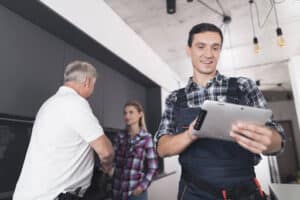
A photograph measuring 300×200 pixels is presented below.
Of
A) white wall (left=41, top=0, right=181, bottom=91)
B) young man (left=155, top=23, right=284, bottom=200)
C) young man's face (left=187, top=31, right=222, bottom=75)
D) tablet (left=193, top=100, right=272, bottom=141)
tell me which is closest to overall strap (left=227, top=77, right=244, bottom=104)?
young man (left=155, top=23, right=284, bottom=200)

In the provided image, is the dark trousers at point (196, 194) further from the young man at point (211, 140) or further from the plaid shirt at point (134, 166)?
the plaid shirt at point (134, 166)

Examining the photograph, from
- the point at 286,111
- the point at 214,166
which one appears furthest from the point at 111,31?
the point at 286,111

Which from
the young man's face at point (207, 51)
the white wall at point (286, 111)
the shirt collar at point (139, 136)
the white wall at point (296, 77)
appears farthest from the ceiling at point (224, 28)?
the white wall at point (286, 111)

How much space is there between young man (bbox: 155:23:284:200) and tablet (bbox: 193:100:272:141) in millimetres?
31

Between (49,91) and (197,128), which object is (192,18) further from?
(197,128)

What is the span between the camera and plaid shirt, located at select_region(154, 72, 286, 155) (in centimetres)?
89

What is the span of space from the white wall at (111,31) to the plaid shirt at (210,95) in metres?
1.09

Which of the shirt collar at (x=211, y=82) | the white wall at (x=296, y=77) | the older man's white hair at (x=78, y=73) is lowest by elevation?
the shirt collar at (x=211, y=82)

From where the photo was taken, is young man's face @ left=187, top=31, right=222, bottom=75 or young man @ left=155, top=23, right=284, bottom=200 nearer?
young man @ left=155, top=23, right=284, bottom=200

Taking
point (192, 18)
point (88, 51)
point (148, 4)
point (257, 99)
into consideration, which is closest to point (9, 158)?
point (88, 51)

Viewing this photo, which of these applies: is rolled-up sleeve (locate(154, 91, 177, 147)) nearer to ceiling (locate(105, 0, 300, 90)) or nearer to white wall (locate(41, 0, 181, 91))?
white wall (locate(41, 0, 181, 91))

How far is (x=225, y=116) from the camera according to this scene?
0.70 m

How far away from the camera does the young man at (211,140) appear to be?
0.76 meters

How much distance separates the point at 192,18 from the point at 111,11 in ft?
3.25
